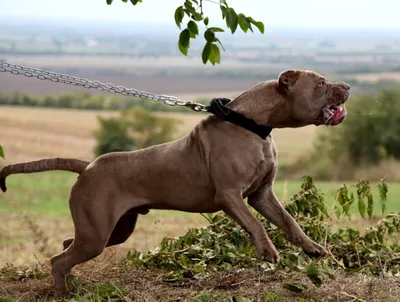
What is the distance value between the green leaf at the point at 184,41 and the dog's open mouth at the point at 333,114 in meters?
1.00

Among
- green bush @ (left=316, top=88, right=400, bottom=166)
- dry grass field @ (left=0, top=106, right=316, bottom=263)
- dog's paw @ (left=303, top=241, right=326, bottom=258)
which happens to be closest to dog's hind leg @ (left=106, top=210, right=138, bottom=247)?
dog's paw @ (left=303, top=241, right=326, bottom=258)

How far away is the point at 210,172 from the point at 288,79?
74 centimetres

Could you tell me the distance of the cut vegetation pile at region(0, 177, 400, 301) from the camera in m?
5.22

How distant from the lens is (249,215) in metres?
4.82

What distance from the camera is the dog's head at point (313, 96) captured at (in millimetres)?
4891

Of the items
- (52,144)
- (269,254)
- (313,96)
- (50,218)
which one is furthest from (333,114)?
(52,144)

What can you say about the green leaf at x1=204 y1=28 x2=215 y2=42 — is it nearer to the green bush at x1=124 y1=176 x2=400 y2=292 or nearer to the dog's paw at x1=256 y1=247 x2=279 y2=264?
the dog's paw at x1=256 y1=247 x2=279 y2=264

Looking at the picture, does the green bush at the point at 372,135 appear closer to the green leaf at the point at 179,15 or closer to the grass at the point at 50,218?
the grass at the point at 50,218

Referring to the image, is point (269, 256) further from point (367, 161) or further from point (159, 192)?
point (367, 161)

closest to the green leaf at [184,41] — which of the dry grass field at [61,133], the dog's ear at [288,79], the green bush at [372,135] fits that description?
the dog's ear at [288,79]

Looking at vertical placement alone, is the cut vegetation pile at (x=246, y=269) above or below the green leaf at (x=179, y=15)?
below

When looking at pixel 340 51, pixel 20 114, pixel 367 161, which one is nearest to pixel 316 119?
pixel 367 161

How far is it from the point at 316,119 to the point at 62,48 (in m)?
69.3

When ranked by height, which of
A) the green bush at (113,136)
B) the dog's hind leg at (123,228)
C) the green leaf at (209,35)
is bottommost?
the green bush at (113,136)
